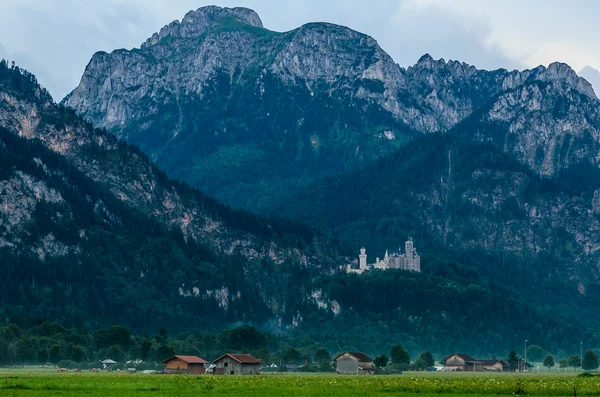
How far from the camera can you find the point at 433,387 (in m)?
166

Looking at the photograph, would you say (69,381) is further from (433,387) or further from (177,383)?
(433,387)

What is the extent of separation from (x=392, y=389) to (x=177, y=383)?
32662 millimetres

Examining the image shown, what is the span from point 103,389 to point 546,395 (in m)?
56.2

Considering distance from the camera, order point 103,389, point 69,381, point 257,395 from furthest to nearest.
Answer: point 69,381
point 103,389
point 257,395

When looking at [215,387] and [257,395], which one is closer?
[257,395]

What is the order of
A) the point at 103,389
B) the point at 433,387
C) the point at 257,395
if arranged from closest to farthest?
the point at 257,395
the point at 103,389
the point at 433,387

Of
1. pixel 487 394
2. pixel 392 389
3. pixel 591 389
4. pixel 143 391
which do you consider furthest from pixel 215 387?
pixel 591 389

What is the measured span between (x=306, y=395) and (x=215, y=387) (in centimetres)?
1962

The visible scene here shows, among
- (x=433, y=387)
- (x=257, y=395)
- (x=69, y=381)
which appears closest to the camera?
(x=257, y=395)

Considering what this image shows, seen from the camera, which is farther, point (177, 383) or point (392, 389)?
point (177, 383)

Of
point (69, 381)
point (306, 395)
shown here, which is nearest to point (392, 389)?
point (306, 395)

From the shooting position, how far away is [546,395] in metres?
150

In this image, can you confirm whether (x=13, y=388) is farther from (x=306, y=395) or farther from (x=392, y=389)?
(x=392, y=389)

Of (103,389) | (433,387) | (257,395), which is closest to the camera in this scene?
(257,395)
